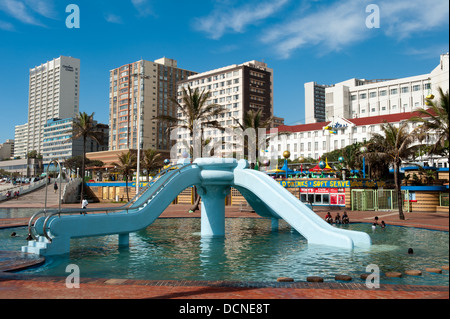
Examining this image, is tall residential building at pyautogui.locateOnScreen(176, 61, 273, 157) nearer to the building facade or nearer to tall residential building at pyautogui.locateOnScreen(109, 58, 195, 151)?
the building facade

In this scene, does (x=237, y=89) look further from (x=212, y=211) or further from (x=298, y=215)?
(x=298, y=215)

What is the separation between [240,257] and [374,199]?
28.7m

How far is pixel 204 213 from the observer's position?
22.6 metres

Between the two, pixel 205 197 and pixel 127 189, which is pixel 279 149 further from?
pixel 205 197

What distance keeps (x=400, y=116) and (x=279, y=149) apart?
38837 mm

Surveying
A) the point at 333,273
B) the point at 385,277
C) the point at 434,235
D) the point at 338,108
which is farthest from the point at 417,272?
the point at 338,108

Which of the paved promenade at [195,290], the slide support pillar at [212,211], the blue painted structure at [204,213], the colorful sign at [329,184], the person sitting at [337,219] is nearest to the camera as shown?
the paved promenade at [195,290]

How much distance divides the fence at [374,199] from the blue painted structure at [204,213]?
1917cm

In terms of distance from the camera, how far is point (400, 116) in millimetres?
91562

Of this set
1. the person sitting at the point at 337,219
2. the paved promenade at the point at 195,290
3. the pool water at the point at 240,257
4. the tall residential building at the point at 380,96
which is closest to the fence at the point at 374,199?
the person sitting at the point at 337,219

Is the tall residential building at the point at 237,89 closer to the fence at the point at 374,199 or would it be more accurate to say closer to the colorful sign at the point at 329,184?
the colorful sign at the point at 329,184

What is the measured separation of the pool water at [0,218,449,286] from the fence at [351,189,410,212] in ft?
55.5

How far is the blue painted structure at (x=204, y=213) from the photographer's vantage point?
16.0 m

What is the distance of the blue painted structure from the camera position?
16047 mm
